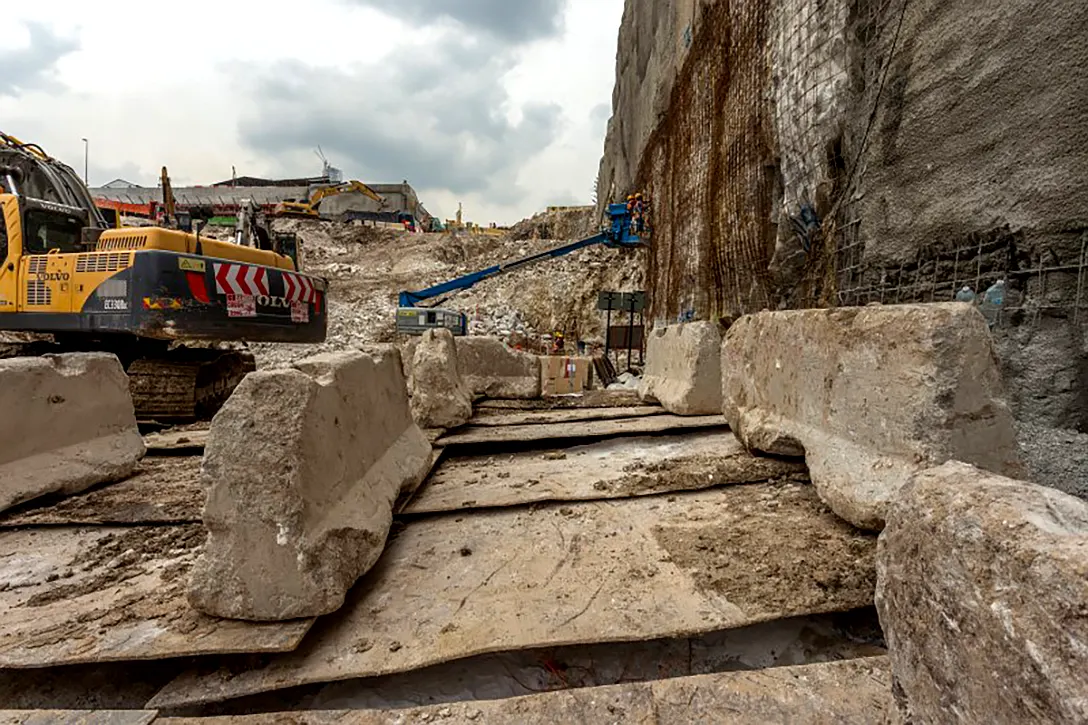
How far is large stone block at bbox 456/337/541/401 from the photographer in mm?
5902

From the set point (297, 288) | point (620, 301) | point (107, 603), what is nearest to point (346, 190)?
point (620, 301)

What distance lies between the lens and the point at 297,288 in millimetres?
7152

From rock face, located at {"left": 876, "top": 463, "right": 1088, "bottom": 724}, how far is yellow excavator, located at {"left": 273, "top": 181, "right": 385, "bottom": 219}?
30434 millimetres

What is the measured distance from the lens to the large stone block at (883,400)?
70.8 inches

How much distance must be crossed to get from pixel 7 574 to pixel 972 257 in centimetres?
478

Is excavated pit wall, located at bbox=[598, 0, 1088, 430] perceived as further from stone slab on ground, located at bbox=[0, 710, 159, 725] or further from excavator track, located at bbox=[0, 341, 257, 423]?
excavator track, located at bbox=[0, 341, 257, 423]

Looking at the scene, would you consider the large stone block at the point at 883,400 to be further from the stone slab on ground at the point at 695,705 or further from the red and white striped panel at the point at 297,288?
Result: the red and white striped panel at the point at 297,288

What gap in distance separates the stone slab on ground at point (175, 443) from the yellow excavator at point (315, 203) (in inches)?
1026

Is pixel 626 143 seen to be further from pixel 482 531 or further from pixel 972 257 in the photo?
pixel 482 531

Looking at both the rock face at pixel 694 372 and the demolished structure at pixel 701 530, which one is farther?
the rock face at pixel 694 372

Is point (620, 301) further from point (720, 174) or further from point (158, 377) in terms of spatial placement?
point (158, 377)

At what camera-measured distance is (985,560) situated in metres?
0.91

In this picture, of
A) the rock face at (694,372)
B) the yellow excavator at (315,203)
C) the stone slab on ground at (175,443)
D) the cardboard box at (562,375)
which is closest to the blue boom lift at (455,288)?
the cardboard box at (562,375)

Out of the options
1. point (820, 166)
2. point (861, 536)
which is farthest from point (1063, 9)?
point (861, 536)
